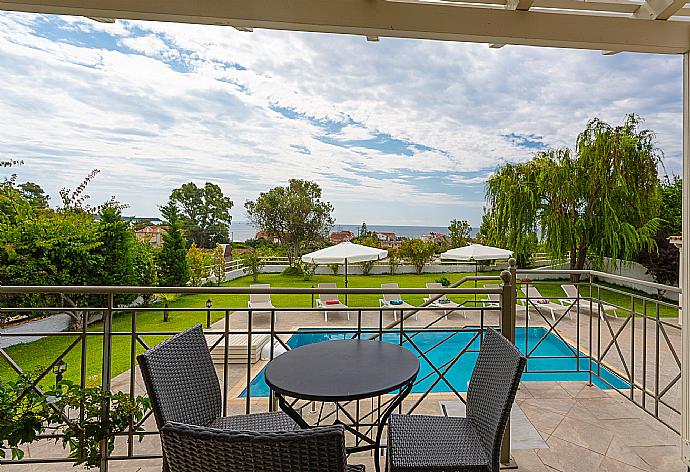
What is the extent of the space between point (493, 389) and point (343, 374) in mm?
613

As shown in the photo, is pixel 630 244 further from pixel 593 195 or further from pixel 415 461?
pixel 415 461

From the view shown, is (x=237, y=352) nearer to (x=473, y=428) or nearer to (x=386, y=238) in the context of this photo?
(x=473, y=428)

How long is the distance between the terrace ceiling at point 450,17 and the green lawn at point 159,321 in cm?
156

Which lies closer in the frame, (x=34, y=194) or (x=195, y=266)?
(x=34, y=194)

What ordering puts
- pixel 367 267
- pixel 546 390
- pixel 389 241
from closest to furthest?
pixel 546 390
pixel 367 267
pixel 389 241

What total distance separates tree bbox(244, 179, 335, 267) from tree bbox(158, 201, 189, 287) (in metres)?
6.96

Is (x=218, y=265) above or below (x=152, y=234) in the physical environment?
below

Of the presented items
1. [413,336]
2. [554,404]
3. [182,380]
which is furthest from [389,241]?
[182,380]

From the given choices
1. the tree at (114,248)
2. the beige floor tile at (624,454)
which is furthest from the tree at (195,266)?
the beige floor tile at (624,454)

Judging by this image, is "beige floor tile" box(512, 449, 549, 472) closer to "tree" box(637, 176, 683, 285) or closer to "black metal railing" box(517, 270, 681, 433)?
"black metal railing" box(517, 270, 681, 433)

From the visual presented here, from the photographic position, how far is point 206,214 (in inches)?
707

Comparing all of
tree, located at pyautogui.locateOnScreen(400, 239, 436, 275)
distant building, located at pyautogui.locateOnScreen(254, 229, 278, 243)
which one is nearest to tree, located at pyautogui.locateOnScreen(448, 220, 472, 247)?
tree, located at pyautogui.locateOnScreen(400, 239, 436, 275)

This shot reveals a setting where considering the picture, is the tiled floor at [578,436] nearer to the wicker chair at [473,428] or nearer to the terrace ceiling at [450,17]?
the wicker chair at [473,428]

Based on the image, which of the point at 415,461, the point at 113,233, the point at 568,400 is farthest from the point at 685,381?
the point at 113,233
